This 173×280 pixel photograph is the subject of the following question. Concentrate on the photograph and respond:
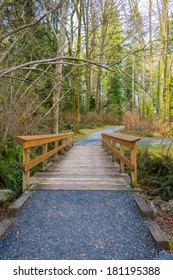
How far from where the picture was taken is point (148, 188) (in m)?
4.78

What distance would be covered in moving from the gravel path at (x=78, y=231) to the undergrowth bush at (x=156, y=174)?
5.42ft

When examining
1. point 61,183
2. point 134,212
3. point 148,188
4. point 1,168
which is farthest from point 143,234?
point 1,168

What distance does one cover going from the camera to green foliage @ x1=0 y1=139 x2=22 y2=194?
159 inches

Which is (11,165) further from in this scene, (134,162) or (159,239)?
(159,239)

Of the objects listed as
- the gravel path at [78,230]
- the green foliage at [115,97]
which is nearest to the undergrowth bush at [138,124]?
the gravel path at [78,230]

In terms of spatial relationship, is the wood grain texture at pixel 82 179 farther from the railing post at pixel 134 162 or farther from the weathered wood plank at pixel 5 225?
the weathered wood plank at pixel 5 225

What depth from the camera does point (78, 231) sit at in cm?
226

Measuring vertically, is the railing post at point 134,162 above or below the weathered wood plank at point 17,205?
above

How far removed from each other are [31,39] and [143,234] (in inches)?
277

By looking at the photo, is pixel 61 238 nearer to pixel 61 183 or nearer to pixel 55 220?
pixel 55 220

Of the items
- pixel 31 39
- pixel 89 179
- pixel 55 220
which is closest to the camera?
pixel 55 220

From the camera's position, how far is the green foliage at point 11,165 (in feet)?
13.3

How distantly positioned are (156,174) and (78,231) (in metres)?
3.58
